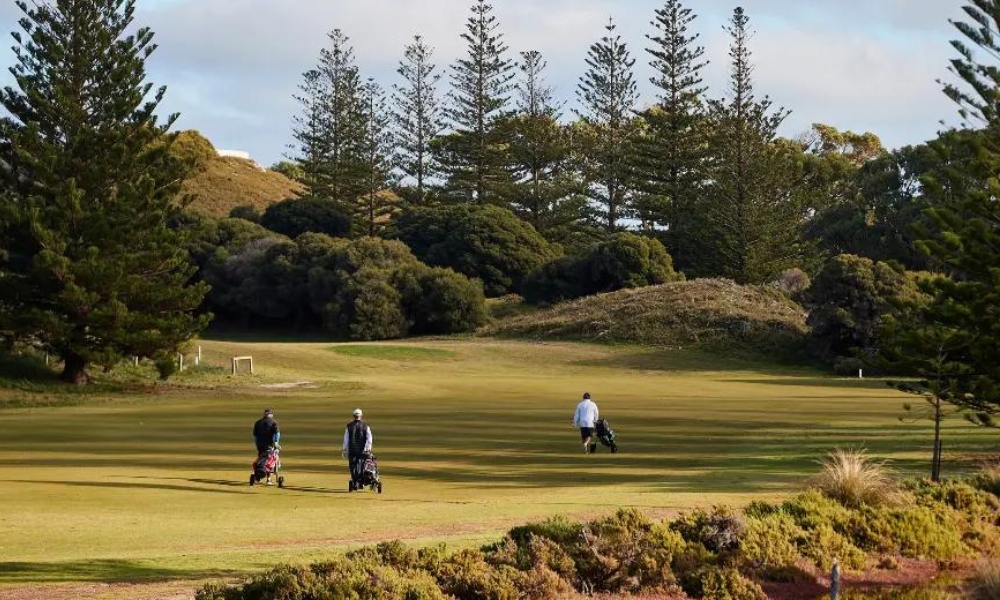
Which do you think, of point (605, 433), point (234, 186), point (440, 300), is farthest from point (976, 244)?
point (234, 186)

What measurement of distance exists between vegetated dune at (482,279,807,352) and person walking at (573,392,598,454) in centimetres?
3580

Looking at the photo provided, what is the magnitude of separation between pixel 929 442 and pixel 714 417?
22.6 ft

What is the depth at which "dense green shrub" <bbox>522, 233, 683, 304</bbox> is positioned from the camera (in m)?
69.9

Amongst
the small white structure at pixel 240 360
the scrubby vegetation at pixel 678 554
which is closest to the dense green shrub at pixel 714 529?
the scrubby vegetation at pixel 678 554

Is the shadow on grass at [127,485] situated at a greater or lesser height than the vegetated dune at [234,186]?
lesser

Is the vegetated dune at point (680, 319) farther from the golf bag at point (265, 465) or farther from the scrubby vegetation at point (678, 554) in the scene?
the scrubby vegetation at point (678, 554)

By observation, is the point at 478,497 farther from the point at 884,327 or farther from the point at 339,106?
the point at 339,106

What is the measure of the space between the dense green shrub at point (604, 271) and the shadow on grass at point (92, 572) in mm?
58880

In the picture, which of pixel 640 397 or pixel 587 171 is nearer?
pixel 640 397

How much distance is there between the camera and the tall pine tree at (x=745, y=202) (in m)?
70.4

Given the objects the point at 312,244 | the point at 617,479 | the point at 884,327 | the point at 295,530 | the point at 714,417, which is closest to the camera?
the point at 295,530

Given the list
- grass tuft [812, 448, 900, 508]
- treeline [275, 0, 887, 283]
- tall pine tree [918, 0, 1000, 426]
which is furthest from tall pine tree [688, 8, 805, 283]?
grass tuft [812, 448, 900, 508]

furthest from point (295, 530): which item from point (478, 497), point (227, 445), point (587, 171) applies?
point (587, 171)

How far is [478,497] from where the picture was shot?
1781 centimetres
